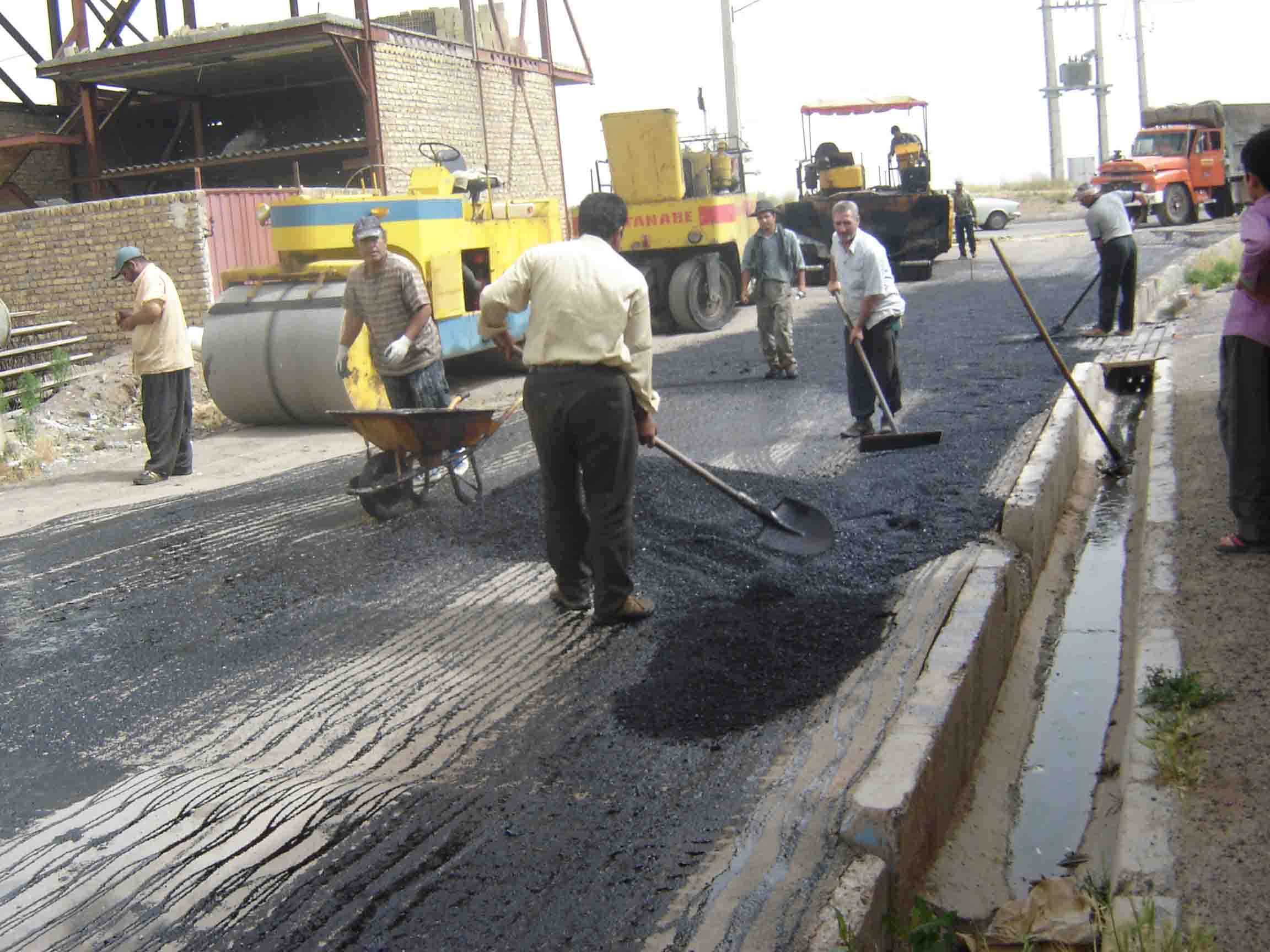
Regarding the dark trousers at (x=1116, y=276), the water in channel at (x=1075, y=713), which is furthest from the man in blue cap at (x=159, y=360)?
the dark trousers at (x=1116, y=276)

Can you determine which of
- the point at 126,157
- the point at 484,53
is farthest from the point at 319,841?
the point at 126,157

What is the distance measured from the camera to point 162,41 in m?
18.4

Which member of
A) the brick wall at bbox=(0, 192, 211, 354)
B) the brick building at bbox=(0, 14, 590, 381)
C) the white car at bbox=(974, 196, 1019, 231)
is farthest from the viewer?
the white car at bbox=(974, 196, 1019, 231)

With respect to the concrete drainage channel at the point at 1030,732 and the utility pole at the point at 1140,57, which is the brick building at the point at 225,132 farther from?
the utility pole at the point at 1140,57

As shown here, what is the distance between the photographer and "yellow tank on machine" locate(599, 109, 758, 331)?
17.3 meters

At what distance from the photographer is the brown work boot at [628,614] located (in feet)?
18.1

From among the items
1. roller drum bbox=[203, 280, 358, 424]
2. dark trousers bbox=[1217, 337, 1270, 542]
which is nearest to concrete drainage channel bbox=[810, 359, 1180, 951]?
dark trousers bbox=[1217, 337, 1270, 542]

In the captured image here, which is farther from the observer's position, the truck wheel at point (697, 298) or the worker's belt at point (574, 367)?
the truck wheel at point (697, 298)

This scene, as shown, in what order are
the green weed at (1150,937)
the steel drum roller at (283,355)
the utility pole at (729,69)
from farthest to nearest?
A: 1. the utility pole at (729,69)
2. the steel drum roller at (283,355)
3. the green weed at (1150,937)

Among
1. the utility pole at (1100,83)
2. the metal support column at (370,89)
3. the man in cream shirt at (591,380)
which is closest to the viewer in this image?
the man in cream shirt at (591,380)

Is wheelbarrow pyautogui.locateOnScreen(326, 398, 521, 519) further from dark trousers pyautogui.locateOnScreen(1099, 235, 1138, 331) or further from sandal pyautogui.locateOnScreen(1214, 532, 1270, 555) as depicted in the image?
dark trousers pyautogui.locateOnScreen(1099, 235, 1138, 331)

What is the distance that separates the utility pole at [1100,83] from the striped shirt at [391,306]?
51000 mm

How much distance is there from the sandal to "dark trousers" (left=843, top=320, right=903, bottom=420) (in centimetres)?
347

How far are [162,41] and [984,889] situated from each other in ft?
58.5
